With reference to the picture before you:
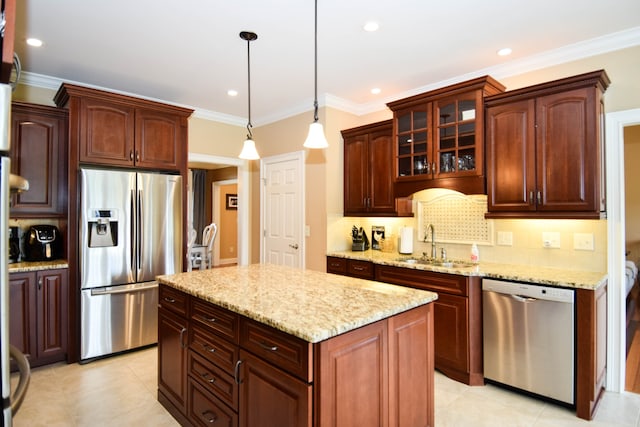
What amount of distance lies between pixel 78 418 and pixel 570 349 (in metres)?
3.32

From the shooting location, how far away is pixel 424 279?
3119mm

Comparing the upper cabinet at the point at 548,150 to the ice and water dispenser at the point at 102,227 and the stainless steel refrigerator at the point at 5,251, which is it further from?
the ice and water dispenser at the point at 102,227

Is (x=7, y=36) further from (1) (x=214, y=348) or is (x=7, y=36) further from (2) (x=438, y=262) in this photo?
(2) (x=438, y=262)

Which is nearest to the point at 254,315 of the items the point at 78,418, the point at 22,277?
the point at 78,418

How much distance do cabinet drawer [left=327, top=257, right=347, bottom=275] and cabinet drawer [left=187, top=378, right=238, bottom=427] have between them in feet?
6.68

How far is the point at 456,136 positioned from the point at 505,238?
3.35 ft

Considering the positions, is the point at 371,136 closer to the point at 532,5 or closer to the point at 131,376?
the point at 532,5

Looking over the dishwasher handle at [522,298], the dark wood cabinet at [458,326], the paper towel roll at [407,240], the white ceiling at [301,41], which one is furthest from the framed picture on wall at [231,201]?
the dishwasher handle at [522,298]

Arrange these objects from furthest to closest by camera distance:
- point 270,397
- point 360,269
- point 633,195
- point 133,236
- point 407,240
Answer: point 633,195
point 407,240
point 360,269
point 133,236
point 270,397

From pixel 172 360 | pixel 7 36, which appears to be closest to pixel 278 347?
pixel 172 360

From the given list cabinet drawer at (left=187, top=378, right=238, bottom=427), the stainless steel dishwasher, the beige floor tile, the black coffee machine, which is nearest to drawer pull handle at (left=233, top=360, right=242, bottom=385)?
cabinet drawer at (left=187, top=378, right=238, bottom=427)

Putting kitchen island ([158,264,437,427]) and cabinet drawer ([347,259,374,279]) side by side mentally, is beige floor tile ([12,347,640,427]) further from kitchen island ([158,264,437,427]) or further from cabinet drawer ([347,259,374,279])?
cabinet drawer ([347,259,374,279])

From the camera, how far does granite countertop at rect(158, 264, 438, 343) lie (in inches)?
59.8

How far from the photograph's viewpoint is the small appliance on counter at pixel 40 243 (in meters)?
3.38
